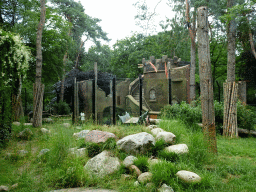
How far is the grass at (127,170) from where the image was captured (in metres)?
3.59

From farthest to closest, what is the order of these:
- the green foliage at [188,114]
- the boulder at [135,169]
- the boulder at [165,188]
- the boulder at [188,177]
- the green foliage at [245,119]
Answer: the green foliage at [245,119] < the green foliage at [188,114] < the boulder at [135,169] < the boulder at [188,177] < the boulder at [165,188]

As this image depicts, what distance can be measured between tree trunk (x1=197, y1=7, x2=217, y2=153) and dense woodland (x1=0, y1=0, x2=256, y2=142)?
10.8 ft

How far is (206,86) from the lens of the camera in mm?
5156

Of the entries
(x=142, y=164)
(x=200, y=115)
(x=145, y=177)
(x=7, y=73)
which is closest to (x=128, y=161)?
(x=142, y=164)

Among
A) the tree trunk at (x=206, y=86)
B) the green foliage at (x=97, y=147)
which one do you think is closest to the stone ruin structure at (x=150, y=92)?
the green foliage at (x=97, y=147)

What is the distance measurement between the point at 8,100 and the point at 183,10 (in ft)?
35.9

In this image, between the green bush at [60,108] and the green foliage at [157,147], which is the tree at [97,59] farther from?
the green foliage at [157,147]

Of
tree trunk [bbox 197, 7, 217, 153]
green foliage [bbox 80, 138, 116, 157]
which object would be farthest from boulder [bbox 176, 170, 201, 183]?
green foliage [bbox 80, 138, 116, 157]

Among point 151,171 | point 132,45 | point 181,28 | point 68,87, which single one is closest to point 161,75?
point 181,28

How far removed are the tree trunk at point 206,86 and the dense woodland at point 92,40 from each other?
3.29 meters

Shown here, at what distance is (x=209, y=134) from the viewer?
5.04 metres

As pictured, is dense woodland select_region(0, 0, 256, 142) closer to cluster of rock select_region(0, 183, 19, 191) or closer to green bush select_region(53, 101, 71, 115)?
green bush select_region(53, 101, 71, 115)

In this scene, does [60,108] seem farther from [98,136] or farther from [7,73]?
[98,136]

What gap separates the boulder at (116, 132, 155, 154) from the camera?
4762mm
